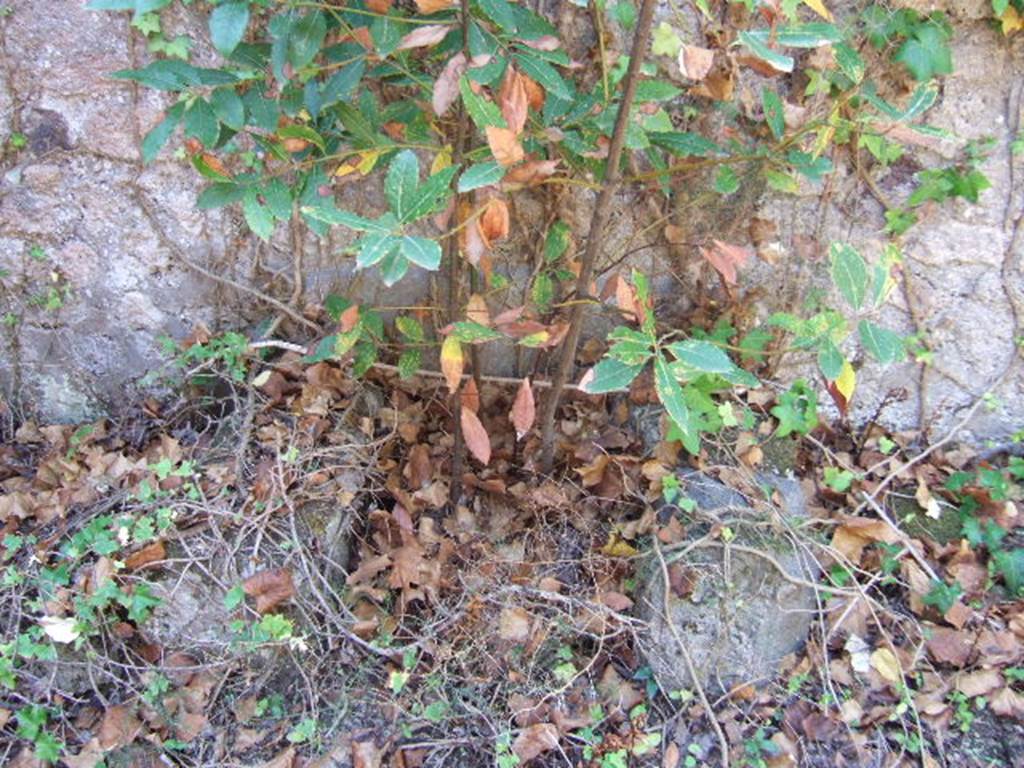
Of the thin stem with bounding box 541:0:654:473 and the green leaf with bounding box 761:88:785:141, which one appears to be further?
the green leaf with bounding box 761:88:785:141

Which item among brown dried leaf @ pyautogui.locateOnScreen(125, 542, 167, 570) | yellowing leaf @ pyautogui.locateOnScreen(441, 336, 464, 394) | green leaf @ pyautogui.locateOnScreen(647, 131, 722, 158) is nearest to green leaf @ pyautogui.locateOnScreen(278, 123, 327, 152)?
yellowing leaf @ pyautogui.locateOnScreen(441, 336, 464, 394)

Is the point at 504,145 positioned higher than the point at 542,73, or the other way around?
the point at 542,73

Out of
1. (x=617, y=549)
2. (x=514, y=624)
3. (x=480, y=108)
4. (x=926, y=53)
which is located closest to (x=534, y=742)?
(x=514, y=624)

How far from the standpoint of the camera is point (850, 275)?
1638 millimetres

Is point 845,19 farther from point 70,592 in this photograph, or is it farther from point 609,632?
point 70,592

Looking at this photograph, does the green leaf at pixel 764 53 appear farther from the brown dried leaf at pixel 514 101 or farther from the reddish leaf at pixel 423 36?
the reddish leaf at pixel 423 36

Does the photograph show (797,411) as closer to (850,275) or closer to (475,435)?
(850,275)

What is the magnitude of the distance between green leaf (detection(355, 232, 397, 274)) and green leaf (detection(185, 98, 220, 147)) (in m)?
0.55

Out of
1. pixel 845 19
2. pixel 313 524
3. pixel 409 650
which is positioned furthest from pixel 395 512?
pixel 845 19

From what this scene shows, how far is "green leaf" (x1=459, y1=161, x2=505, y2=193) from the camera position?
1.48 m

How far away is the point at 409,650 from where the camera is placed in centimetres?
200

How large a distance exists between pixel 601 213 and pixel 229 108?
84cm

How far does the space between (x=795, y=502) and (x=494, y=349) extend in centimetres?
101

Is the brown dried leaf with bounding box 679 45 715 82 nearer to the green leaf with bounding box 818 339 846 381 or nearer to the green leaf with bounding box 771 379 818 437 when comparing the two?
the green leaf with bounding box 818 339 846 381
